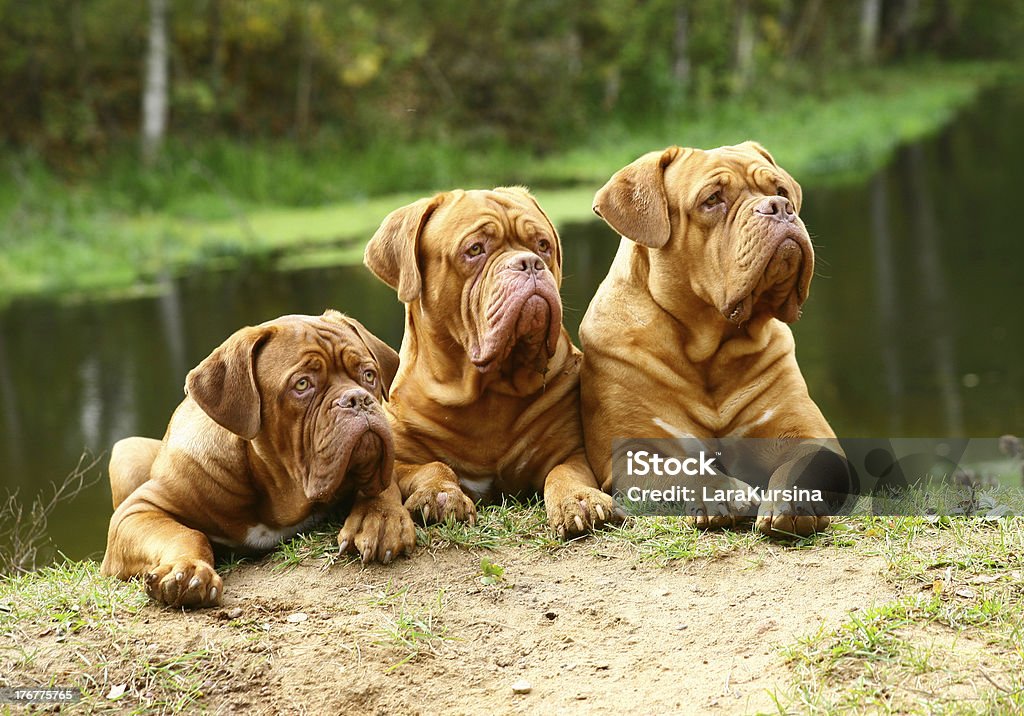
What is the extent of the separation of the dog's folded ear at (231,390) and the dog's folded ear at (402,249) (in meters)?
0.75

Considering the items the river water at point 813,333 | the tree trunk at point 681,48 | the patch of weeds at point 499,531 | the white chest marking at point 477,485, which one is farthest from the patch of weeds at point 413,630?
the tree trunk at point 681,48

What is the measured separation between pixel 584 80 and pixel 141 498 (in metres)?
19.8

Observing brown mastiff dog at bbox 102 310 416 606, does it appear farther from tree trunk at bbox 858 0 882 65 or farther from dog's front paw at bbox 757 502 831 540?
tree trunk at bbox 858 0 882 65

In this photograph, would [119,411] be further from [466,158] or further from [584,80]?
[584,80]

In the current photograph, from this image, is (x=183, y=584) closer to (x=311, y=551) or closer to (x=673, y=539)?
(x=311, y=551)

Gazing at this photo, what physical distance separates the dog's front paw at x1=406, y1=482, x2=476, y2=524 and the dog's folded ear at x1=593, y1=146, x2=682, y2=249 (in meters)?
1.14

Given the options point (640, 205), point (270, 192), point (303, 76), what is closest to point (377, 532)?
point (640, 205)

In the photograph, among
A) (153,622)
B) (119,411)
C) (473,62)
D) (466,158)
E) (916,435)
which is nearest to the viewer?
(153,622)

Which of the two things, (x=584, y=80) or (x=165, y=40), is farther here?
(x=584, y=80)

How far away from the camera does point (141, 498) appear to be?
4.48 meters

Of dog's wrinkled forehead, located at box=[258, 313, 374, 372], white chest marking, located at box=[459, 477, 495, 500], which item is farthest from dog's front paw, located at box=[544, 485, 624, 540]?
dog's wrinkled forehead, located at box=[258, 313, 374, 372]

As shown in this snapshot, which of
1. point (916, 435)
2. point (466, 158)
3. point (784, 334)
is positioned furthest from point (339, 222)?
point (784, 334)

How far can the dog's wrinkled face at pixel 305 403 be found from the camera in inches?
164

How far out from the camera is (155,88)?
18344mm
